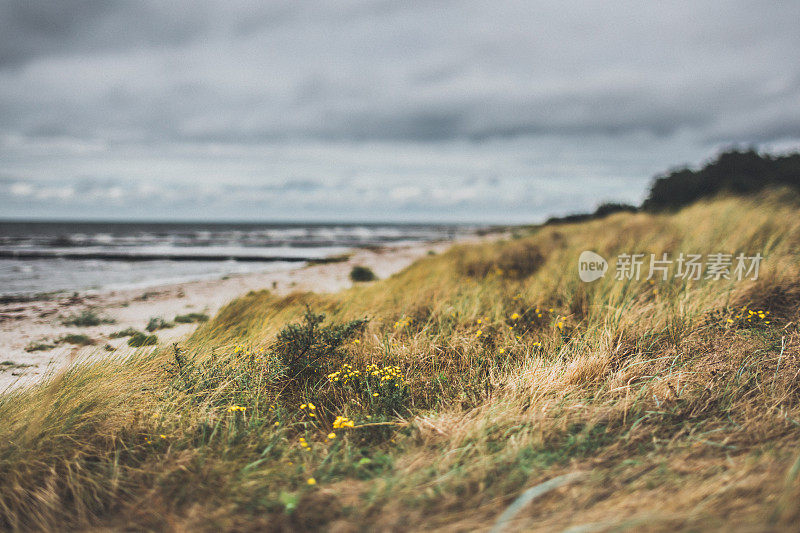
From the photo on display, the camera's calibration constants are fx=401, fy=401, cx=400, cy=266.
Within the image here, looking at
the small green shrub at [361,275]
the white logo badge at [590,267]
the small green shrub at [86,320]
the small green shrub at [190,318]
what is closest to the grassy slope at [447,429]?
the white logo badge at [590,267]

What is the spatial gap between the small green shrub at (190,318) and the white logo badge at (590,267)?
5881 mm

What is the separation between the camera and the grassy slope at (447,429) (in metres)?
1.88

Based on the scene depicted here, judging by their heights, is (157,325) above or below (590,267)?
below

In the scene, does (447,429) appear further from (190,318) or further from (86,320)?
(86,320)

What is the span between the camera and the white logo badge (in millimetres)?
5756

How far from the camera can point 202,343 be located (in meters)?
3.87

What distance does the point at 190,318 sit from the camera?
6.68 m

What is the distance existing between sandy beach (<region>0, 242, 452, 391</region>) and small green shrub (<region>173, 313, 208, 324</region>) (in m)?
0.24

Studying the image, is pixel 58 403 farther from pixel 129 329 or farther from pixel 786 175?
pixel 786 175

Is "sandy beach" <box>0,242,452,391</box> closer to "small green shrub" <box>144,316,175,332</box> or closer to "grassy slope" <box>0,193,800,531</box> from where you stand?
"small green shrub" <box>144,316,175,332</box>

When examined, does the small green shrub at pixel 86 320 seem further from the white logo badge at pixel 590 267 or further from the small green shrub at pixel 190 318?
the white logo badge at pixel 590 267

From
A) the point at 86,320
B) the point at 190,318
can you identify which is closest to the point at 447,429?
the point at 190,318

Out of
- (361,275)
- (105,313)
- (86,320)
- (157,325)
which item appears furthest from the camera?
(361,275)

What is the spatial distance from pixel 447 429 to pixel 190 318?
5.60 meters
